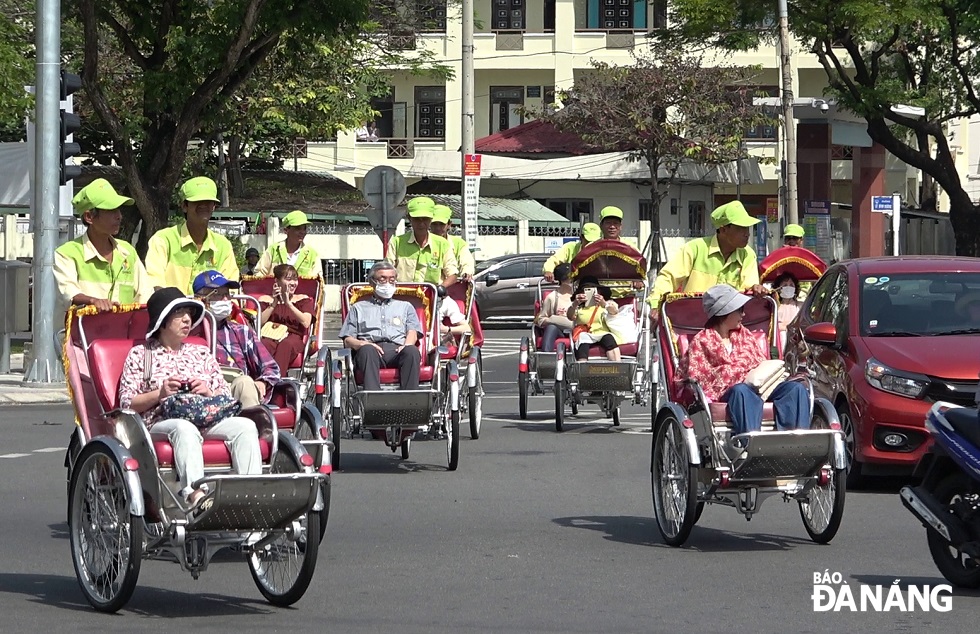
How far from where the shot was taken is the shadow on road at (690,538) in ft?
32.1

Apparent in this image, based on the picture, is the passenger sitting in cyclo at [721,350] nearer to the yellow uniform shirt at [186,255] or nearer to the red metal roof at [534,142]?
the yellow uniform shirt at [186,255]

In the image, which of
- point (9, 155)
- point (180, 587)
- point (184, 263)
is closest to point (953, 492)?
point (180, 587)

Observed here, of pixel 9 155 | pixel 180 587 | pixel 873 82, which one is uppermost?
pixel 873 82

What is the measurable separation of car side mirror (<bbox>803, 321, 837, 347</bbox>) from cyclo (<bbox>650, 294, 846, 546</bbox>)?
1.86m

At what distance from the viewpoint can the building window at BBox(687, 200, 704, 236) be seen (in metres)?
60.2

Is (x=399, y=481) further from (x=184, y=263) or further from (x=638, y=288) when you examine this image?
(x=638, y=288)

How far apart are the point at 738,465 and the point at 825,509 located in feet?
2.07

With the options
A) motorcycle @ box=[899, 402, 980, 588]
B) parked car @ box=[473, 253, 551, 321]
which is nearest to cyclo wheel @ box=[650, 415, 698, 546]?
motorcycle @ box=[899, 402, 980, 588]

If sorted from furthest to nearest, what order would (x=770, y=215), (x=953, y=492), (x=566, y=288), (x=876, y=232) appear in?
(x=770, y=215)
(x=876, y=232)
(x=566, y=288)
(x=953, y=492)

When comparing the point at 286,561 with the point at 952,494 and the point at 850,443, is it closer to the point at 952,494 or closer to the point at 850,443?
the point at 952,494

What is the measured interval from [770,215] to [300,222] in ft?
149

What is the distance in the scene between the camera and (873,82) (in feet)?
128

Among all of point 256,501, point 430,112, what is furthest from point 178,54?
point 430,112

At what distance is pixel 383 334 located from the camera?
1395 centimetres
